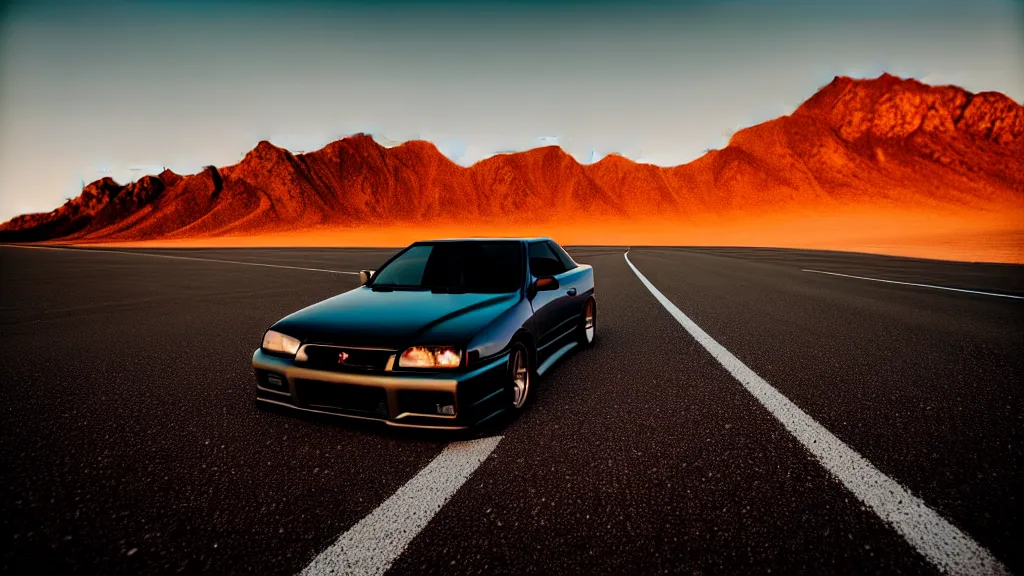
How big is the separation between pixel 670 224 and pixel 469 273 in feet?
385

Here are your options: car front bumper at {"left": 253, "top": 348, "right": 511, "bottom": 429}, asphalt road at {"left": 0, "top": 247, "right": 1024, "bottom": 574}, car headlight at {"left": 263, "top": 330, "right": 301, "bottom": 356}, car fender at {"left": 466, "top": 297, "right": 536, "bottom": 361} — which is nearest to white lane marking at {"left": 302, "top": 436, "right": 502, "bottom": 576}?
asphalt road at {"left": 0, "top": 247, "right": 1024, "bottom": 574}

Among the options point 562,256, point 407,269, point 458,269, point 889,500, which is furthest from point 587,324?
point 889,500

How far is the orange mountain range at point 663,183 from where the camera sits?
115 meters

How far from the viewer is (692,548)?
83.0 inches

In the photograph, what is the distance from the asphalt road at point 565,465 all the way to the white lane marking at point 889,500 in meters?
0.05

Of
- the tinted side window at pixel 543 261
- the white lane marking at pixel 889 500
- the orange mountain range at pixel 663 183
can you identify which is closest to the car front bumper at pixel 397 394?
the tinted side window at pixel 543 261

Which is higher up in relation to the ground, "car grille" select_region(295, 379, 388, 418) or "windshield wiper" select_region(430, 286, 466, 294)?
"windshield wiper" select_region(430, 286, 466, 294)

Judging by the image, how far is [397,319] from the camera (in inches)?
135

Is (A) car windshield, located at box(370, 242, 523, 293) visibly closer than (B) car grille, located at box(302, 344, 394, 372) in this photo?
No

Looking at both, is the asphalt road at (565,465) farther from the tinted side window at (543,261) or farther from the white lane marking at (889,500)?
the tinted side window at (543,261)

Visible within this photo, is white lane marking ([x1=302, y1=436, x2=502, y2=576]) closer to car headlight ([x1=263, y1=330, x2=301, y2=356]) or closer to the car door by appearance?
car headlight ([x1=263, y1=330, x2=301, y2=356])

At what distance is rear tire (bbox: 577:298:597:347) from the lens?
569 cm

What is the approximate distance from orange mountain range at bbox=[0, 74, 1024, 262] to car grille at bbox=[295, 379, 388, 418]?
105 metres

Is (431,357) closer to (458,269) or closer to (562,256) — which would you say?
(458,269)
